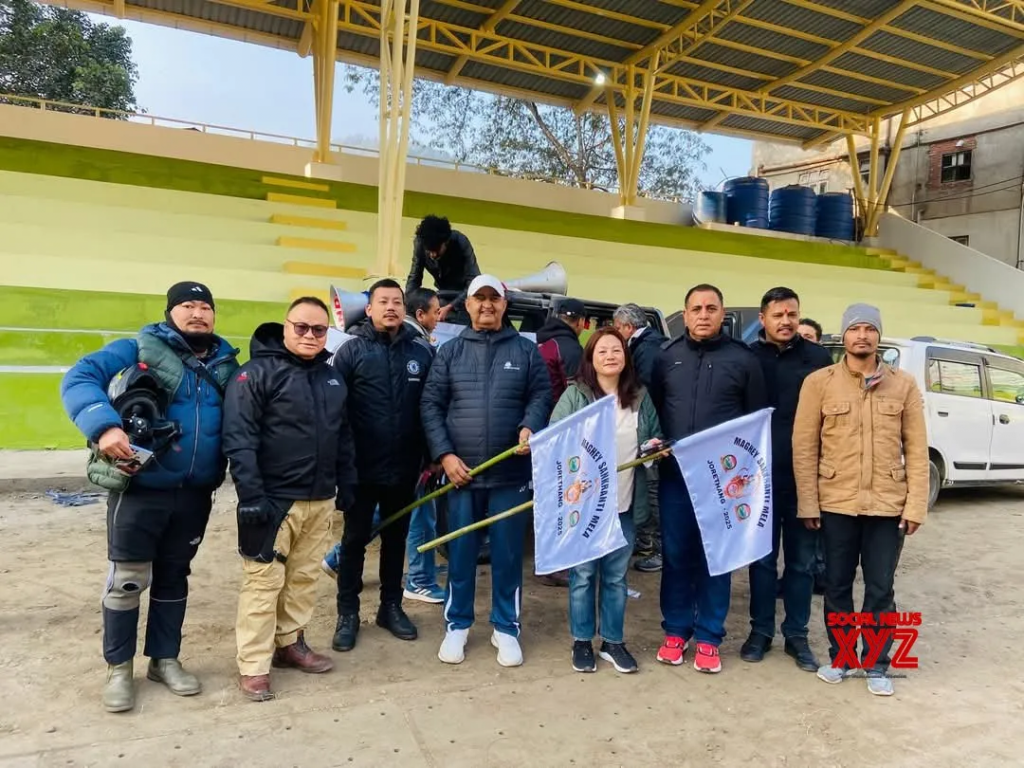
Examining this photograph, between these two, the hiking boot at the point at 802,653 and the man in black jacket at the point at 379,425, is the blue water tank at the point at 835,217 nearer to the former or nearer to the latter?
the hiking boot at the point at 802,653

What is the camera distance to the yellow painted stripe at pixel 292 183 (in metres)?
15.8

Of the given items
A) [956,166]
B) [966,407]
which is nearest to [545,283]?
[966,407]

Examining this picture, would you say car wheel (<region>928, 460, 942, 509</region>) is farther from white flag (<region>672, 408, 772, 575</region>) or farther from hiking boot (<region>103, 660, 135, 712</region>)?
hiking boot (<region>103, 660, 135, 712</region>)

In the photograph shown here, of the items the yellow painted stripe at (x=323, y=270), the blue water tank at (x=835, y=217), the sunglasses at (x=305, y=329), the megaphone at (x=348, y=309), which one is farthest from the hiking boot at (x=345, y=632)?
the blue water tank at (x=835, y=217)

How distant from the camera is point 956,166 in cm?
2214

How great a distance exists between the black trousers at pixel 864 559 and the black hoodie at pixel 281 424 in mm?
2494

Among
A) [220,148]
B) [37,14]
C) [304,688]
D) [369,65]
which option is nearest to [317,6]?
[369,65]

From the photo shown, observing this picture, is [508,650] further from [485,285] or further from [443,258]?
[443,258]

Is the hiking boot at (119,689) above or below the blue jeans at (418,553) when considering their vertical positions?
below

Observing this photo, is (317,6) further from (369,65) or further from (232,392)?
(232,392)

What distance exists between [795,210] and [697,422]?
2125 centimetres

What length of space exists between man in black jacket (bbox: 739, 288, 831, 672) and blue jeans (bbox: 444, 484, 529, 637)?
4.19ft

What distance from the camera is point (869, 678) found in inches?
137

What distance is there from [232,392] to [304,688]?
1.40 metres
